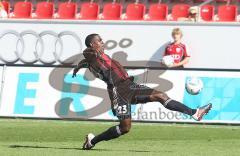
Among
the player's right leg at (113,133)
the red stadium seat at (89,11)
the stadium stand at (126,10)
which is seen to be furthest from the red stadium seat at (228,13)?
the player's right leg at (113,133)

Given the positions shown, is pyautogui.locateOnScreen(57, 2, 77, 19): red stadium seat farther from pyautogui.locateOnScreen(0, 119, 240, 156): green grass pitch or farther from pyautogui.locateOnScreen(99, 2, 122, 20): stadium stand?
pyautogui.locateOnScreen(0, 119, 240, 156): green grass pitch

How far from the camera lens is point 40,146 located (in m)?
12.0

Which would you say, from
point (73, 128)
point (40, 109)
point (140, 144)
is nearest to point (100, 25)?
point (40, 109)

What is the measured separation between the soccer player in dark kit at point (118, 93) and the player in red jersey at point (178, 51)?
667 centimetres

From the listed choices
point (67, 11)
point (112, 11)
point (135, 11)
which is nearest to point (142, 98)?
point (135, 11)

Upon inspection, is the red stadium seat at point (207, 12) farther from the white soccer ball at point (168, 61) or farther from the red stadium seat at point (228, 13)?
the white soccer ball at point (168, 61)

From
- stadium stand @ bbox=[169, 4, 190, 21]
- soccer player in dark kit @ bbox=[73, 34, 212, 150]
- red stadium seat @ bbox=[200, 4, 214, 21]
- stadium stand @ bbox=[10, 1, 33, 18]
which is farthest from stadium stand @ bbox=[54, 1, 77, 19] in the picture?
soccer player in dark kit @ bbox=[73, 34, 212, 150]

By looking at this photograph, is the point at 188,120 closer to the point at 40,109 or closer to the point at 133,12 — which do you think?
the point at 40,109

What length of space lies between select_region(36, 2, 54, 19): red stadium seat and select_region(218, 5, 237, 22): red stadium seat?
5322 mm

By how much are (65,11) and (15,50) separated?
3696 mm

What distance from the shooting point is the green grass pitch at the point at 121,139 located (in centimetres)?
1104

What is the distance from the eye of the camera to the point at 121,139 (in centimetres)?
1402

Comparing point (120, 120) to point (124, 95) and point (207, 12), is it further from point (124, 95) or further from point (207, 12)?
point (207, 12)

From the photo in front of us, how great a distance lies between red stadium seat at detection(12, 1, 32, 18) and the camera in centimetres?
2347
